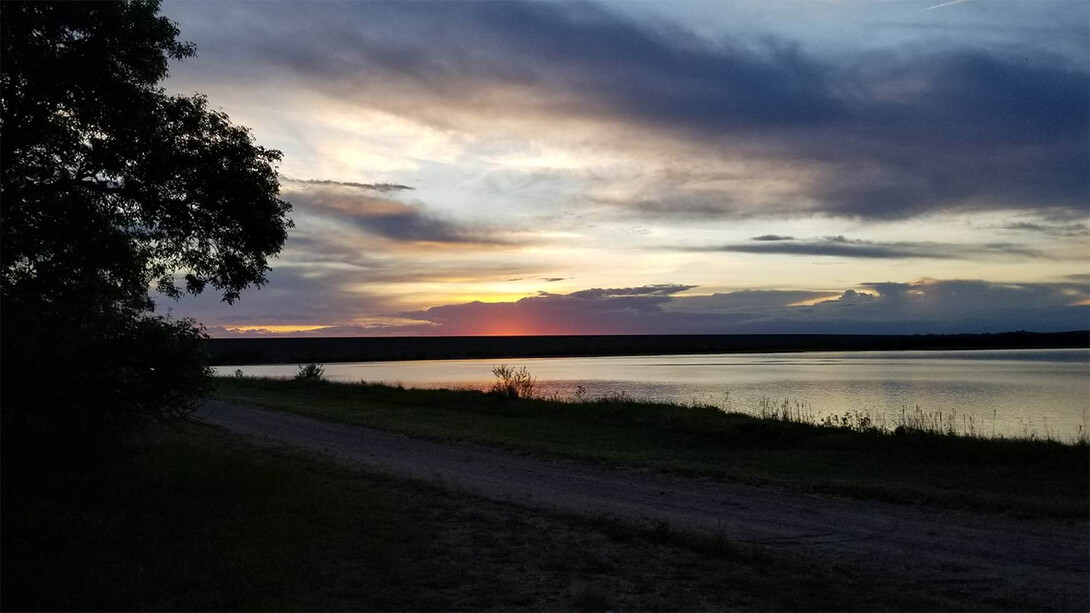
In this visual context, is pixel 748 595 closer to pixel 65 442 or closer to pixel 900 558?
pixel 900 558

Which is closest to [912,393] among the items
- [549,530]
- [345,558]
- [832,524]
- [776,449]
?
[776,449]

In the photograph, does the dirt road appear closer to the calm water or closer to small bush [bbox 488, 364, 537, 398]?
the calm water

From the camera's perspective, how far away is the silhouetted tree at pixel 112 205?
911 cm

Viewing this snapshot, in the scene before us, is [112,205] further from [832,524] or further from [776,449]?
[776,449]

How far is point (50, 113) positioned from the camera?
34.6 feet

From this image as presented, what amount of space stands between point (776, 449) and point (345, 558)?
12.5 m

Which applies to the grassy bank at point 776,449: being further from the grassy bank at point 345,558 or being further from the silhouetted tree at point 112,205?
the silhouetted tree at point 112,205

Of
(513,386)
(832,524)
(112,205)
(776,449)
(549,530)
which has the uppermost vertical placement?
(112,205)

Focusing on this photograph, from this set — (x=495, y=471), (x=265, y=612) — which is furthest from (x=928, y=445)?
(x=265, y=612)

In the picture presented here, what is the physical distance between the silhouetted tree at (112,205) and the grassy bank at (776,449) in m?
7.99

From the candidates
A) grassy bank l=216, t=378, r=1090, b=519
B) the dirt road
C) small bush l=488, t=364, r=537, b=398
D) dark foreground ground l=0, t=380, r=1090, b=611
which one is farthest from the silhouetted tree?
small bush l=488, t=364, r=537, b=398

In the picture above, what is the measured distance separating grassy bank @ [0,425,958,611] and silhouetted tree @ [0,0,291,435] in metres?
1.08

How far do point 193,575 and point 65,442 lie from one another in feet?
8.05

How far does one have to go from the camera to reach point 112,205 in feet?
35.1
